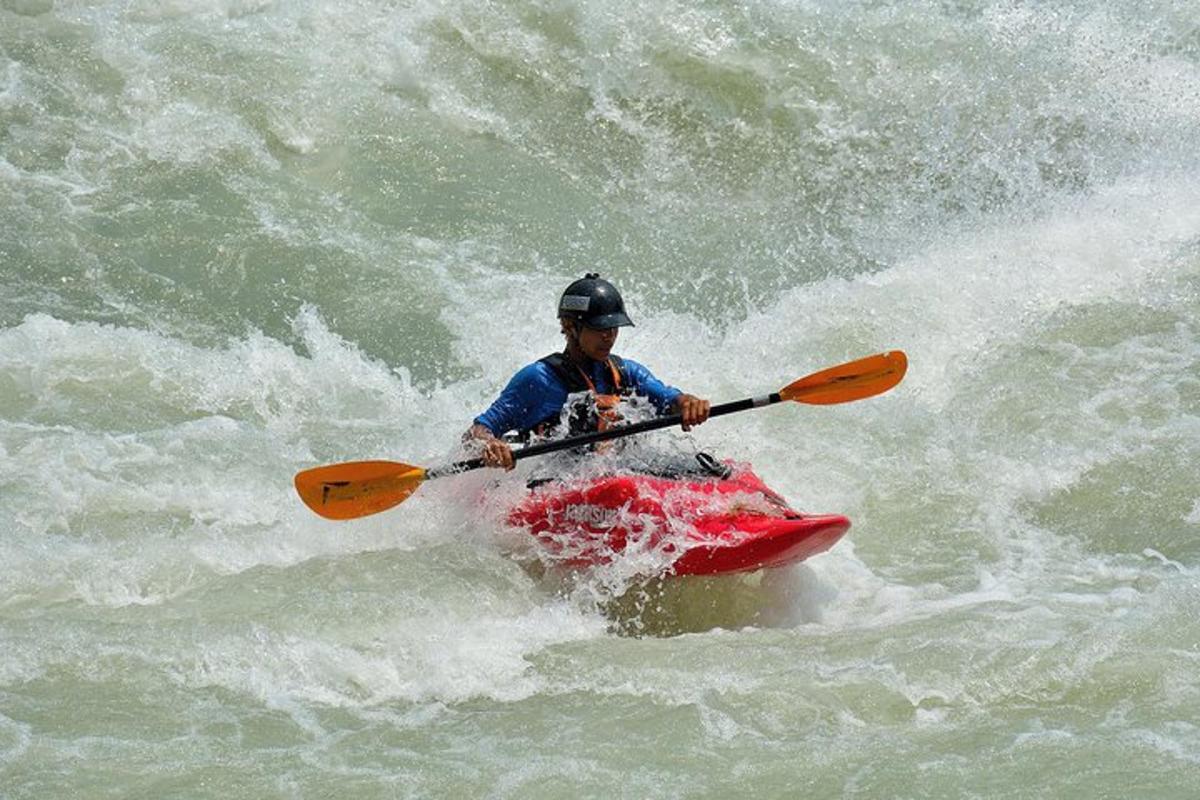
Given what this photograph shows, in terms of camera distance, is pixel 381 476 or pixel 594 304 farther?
pixel 381 476

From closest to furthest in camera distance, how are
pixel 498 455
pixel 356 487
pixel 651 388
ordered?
pixel 498 455, pixel 356 487, pixel 651 388

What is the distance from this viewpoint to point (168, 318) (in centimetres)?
845

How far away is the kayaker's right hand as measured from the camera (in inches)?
230

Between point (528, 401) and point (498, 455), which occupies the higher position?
point (528, 401)

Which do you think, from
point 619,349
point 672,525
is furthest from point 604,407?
point 619,349

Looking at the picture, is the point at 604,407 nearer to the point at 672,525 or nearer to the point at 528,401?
the point at 528,401

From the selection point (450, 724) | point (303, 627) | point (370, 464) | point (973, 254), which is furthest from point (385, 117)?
point (450, 724)

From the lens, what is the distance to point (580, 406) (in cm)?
611

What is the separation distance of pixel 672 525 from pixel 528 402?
30.8 inches

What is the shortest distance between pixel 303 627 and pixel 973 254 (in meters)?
5.21

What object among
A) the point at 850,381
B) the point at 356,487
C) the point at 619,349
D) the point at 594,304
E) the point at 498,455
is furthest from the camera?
the point at 619,349

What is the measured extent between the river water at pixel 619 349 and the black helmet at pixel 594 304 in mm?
705

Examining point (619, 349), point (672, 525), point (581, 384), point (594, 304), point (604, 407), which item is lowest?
point (672, 525)

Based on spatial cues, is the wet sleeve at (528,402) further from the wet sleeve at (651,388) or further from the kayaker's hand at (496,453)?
the wet sleeve at (651,388)
